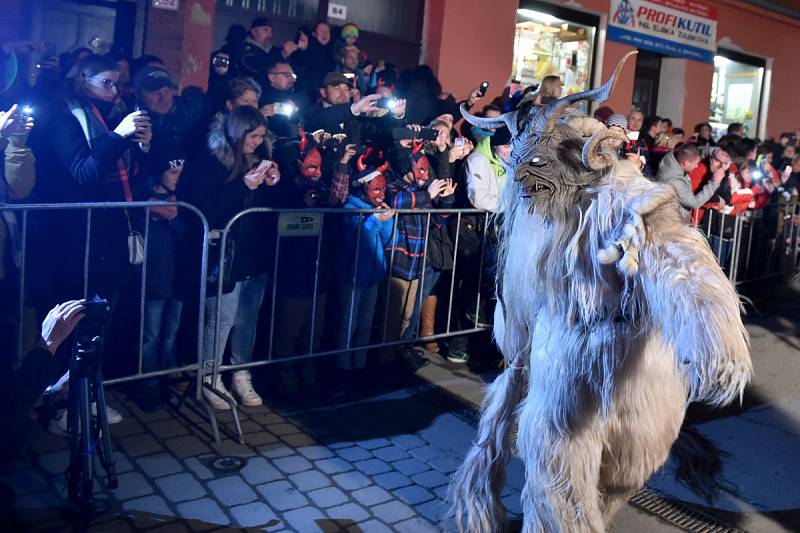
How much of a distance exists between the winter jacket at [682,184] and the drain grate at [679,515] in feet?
14.3

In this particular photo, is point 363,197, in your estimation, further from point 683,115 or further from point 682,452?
point 683,115

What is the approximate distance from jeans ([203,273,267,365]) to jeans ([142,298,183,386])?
0.24m

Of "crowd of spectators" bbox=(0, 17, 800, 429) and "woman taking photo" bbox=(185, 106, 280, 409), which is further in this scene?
"woman taking photo" bbox=(185, 106, 280, 409)

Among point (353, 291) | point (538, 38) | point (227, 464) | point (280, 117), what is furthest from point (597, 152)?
point (538, 38)

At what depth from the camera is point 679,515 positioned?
4129 mm

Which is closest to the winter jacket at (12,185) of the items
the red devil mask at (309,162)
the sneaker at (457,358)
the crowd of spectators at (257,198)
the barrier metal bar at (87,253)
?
the crowd of spectators at (257,198)

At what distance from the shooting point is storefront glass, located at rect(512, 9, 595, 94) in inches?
425

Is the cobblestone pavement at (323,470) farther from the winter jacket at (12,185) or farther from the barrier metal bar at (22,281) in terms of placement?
the winter jacket at (12,185)

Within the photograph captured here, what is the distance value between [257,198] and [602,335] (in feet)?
10.8

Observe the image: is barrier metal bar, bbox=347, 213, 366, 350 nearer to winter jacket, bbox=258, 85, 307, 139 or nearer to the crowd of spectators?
the crowd of spectators

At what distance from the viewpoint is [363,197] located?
589cm

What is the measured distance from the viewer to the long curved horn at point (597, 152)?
292 centimetres

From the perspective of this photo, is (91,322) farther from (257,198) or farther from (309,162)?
(309,162)

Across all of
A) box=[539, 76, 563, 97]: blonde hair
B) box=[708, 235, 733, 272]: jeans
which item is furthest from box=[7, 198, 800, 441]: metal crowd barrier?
box=[708, 235, 733, 272]: jeans
